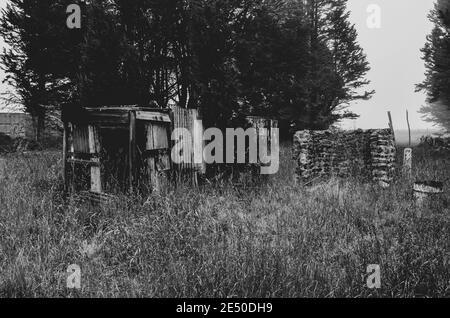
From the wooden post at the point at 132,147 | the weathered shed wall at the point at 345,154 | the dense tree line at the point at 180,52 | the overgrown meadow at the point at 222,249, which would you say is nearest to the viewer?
the overgrown meadow at the point at 222,249

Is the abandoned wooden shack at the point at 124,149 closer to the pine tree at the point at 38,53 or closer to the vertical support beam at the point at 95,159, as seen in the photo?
the vertical support beam at the point at 95,159

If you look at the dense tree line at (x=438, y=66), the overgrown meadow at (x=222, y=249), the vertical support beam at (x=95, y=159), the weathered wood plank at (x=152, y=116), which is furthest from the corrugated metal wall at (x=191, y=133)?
the dense tree line at (x=438, y=66)

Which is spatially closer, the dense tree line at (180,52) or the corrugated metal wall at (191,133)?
the corrugated metal wall at (191,133)

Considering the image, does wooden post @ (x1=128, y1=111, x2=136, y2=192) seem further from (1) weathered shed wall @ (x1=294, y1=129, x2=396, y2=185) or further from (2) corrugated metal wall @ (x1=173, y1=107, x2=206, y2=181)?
(1) weathered shed wall @ (x1=294, y1=129, x2=396, y2=185)

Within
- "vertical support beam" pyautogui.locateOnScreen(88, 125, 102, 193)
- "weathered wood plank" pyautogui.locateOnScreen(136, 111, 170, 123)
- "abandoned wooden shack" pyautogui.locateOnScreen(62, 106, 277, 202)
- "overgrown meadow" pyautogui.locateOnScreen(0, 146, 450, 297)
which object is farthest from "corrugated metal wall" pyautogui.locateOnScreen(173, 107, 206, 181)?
"vertical support beam" pyautogui.locateOnScreen(88, 125, 102, 193)

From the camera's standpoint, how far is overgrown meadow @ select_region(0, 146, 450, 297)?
9.60 feet

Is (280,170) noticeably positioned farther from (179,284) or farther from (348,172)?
(179,284)

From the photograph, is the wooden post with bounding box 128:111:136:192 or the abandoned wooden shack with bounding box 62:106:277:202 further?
the abandoned wooden shack with bounding box 62:106:277:202

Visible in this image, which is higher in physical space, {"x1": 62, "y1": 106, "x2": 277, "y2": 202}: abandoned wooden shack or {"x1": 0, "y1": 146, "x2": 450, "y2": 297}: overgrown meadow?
{"x1": 62, "y1": 106, "x2": 277, "y2": 202}: abandoned wooden shack

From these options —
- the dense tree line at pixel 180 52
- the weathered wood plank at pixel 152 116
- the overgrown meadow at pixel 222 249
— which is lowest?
the overgrown meadow at pixel 222 249

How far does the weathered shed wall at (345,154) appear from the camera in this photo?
9.03 m

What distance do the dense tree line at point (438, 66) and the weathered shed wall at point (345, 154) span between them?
24.4ft

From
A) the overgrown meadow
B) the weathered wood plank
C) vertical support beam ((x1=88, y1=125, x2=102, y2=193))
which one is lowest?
the overgrown meadow
